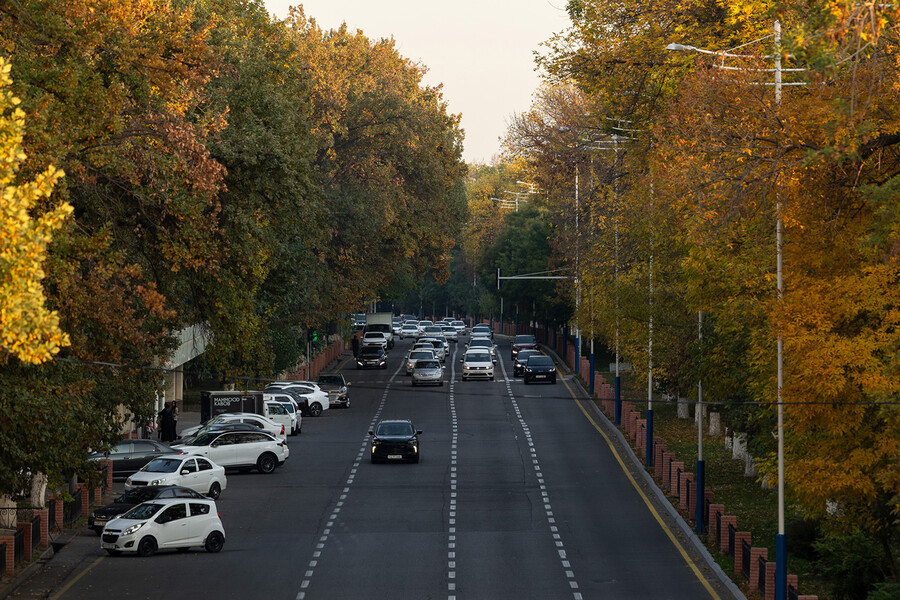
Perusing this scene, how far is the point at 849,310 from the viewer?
21109mm

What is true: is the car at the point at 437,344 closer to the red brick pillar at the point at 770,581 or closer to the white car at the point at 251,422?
the white car at the point at 251,422

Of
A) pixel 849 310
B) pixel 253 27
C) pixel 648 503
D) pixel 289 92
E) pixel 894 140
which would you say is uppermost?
pixel 253 27

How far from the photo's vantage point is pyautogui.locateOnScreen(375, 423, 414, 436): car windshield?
43.6 m

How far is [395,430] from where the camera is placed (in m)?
43.7

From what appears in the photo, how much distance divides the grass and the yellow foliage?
15.7m

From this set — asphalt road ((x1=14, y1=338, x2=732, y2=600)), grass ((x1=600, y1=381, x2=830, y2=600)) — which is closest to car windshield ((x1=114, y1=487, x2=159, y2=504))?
asphalt road ((x1=14, y1=338, x2=732, y2=600))

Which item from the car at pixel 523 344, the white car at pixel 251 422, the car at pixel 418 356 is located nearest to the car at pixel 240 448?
the white car at pixel 251 422

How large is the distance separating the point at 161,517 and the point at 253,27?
21.4 metres

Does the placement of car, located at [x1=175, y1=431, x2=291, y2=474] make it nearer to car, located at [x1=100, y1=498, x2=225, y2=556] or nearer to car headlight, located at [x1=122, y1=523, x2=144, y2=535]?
car, located at [x1=100, y1=498, x2=225, y2=556]

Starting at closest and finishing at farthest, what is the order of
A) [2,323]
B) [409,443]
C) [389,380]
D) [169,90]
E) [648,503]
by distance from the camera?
[2,323] < [169,90] < [648,503] < [409,443] < [389,380]

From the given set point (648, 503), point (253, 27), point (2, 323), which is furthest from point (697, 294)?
point (253, 27)

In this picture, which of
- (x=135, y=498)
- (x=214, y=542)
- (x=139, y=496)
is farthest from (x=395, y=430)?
(x=214, y=542)

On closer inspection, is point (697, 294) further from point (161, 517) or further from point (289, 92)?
point (289, 92)

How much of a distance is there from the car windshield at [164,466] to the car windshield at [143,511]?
20.2ft
